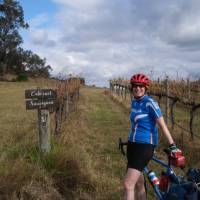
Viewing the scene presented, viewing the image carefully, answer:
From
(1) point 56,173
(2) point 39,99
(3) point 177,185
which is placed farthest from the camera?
(2) point 39,99

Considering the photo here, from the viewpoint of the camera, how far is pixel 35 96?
7691 mm

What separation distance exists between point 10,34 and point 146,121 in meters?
71.2

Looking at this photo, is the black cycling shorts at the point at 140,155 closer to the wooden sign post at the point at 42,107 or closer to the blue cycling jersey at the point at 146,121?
the blue cycling jersey at the point at 146,121

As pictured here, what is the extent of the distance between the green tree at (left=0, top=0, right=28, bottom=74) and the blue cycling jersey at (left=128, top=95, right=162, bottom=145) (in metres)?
67.9

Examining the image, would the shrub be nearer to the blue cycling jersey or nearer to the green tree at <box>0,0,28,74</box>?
the green tree at <box>0,0,28,74</box>

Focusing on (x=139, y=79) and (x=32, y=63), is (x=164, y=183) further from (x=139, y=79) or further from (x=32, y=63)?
(x=32, y=63)

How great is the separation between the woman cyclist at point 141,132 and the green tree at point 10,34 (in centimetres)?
6789

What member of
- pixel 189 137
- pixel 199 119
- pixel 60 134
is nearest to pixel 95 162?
pixel 60 134

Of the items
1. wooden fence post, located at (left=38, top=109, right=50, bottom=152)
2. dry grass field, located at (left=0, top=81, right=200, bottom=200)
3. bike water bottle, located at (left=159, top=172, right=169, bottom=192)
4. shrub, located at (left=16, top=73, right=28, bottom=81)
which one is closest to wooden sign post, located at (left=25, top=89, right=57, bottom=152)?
wooden fence post, located at (left=38, top=109, right=50, bottom=152)

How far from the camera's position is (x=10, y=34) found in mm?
74188

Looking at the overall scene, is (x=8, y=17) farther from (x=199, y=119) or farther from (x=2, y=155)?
(x=2, y=155)

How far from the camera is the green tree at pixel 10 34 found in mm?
73125

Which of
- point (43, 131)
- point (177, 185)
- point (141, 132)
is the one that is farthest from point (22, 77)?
point (177, 185)

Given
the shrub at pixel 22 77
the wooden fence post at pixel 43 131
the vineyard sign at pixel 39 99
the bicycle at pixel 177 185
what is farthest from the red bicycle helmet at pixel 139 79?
the shrub at pixel 22 77
